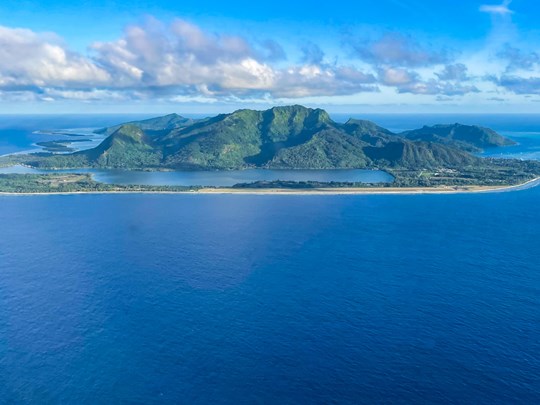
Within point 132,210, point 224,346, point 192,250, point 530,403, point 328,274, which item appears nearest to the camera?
point 530,403

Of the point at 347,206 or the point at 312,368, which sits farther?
the point at 347,206

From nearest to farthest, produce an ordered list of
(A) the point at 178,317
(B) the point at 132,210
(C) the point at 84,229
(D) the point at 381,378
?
(D) the point at 381,378 < (A) the point at 178,317 < (C) the point at 84,229 < (B) the point at 132,210

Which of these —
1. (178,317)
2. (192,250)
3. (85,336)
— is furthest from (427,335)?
(192,250)

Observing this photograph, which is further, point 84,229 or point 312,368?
point 84,229

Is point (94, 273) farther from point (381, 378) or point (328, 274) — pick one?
point (381, 378)

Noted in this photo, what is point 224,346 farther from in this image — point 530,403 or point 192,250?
point 192,250

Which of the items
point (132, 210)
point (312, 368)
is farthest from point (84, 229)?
point (312, 368)
